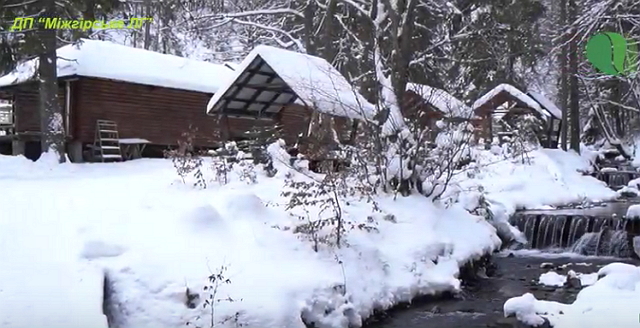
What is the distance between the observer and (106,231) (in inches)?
297

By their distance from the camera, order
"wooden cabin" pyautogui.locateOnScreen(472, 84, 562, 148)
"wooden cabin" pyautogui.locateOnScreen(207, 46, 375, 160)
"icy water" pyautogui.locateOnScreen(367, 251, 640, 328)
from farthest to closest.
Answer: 1. "wooden cabin" pyautogui.locateOnScreen(472, 84, 562, 148)
2. "wooden cabin" pyautogui.locateOnScreen(207, 46, 375, 160)
3. "icy water" pyautogui.locateOnScreen(367, 251, 640, 328)

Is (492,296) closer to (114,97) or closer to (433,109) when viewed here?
(433,109)

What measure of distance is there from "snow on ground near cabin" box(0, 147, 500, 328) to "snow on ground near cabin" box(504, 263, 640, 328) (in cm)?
173

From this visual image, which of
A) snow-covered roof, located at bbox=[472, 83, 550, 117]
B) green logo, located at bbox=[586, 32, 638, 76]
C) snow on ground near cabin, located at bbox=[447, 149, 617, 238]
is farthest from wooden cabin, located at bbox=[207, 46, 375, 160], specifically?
snow-covered roof, located at bbox=[472, 83, 550, 117]

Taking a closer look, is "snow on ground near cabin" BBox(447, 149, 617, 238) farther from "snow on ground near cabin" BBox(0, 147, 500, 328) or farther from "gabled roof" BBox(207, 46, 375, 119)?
"snow on ground near cabin" BBox(0, 147, 500, 328)

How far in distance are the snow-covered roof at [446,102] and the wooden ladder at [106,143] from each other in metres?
9.69

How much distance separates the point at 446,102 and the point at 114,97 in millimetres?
11596

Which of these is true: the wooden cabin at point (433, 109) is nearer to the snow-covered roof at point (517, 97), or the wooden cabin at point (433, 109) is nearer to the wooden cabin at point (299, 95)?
the wooden cabin at point (299, 95)

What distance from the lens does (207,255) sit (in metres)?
7.30

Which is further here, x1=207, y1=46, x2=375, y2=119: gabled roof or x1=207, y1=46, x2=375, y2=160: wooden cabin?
x1=207, y1=46, x2=375, y2=119: gabled roof

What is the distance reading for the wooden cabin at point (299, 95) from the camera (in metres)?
12.5

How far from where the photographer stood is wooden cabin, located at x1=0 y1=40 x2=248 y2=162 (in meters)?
18.5

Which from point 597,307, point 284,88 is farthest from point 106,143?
point 597,307

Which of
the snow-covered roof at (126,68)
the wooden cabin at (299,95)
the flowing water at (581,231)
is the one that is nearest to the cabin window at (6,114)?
the snow-covered roof at (126,68)
